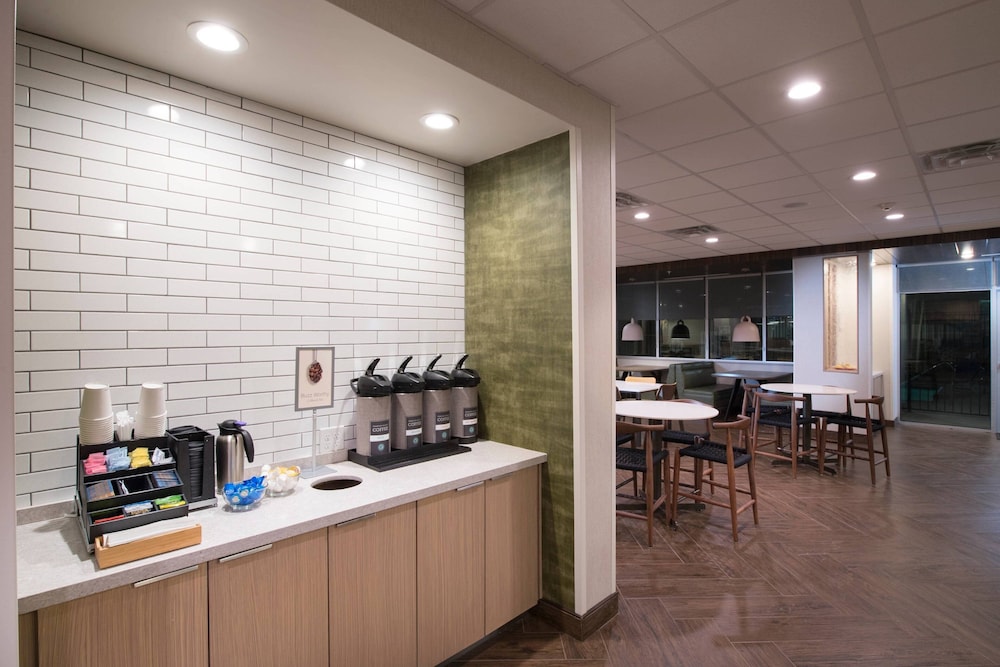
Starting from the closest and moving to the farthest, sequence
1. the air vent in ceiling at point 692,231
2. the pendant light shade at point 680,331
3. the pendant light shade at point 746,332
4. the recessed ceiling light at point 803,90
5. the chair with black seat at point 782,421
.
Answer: the recessed ceiling light at point 803,90 → the chair with black seat at point 782,421 → the air vent in ceiling at point 692,231 → the pendant light shade at point 746,332 → the pendant light shade at point 680,331

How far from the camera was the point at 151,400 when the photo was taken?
1.85m

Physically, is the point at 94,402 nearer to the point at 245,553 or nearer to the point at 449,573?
the point at 245,553

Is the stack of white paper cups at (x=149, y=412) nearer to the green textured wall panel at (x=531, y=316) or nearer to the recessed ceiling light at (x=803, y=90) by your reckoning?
the green textured wall panel at (x=531, y=316)

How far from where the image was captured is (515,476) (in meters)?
2.56

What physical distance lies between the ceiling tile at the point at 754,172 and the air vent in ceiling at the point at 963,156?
Result: 2.80 ft

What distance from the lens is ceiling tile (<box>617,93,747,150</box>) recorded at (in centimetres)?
287

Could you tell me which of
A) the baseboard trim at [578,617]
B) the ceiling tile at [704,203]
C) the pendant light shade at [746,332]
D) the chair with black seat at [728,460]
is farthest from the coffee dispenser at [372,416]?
the pendant light shade at [746,332]

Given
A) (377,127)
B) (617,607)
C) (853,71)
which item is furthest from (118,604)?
(853,71)

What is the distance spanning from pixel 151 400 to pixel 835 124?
3.90 meters

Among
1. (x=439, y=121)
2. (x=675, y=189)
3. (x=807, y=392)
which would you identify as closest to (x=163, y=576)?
(x=439, y=121)

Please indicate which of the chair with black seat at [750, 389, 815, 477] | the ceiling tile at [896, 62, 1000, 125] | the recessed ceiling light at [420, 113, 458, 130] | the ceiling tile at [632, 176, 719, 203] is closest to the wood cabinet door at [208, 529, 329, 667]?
the recessed ceiling light at [420, 113, 458, 130]

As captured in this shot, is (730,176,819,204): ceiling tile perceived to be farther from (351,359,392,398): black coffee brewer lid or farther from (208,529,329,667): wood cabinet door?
(208,529,329,667): wood cabinet door

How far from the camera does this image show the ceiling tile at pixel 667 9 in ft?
6.39

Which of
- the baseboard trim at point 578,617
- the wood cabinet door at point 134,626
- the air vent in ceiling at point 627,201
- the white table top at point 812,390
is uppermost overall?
the air vent in ceiling at point 627,201
